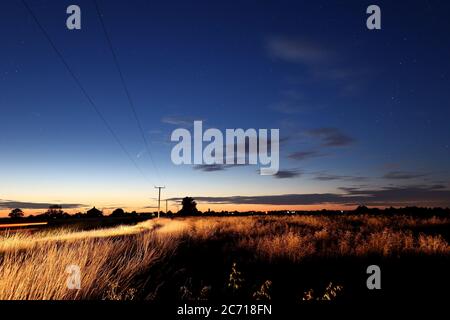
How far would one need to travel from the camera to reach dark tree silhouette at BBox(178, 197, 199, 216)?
442ft

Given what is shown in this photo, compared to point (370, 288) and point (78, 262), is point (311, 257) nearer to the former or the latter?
point (370, 288)

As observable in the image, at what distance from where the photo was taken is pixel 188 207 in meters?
135

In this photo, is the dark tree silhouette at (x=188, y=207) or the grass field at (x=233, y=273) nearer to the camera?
the grass field at (x=233, y=273)

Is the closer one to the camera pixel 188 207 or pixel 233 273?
pixel 233 273

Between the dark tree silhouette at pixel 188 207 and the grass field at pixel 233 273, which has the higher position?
the grass field at pixel 233 273

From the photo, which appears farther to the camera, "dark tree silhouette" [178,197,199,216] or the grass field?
"dark tree silhouette" [178,197,199,216]

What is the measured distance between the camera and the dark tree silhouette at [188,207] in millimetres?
134625

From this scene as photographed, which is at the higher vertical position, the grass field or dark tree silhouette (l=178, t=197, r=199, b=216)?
the grass field

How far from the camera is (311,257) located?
8.27 m
